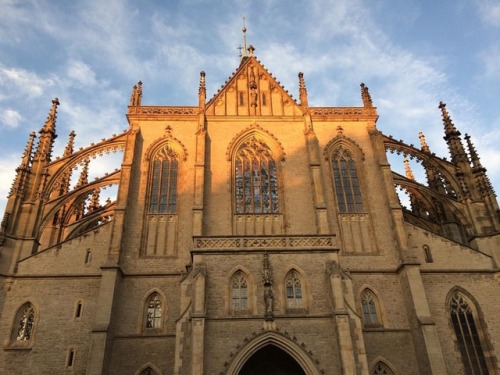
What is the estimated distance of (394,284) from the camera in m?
23.2

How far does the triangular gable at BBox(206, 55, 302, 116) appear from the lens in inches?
1143

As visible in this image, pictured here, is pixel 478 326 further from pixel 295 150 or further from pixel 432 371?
pixel 295 150

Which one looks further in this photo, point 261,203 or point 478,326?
point 261,203

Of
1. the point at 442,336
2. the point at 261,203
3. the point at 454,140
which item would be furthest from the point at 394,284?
the point at 454,140

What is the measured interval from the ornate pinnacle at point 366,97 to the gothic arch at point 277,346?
1727 centimetres

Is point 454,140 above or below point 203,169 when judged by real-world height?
above

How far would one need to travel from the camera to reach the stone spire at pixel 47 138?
86.3ft

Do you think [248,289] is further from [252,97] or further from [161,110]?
[252,97]

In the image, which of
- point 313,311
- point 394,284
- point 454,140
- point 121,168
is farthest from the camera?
point 454,140

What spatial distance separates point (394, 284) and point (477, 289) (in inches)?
171

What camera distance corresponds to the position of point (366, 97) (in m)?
30.0

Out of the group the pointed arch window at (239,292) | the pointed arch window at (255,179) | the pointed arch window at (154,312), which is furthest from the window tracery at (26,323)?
the pointed arch window at (255,179)

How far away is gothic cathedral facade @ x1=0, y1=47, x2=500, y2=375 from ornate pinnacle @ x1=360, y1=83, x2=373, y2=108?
27.0 inches

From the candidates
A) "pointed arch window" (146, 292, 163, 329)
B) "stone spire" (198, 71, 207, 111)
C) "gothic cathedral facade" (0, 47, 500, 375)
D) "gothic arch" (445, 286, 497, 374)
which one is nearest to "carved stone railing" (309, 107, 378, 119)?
"gothic cathedral facade" (0, 47, 500, 375)
